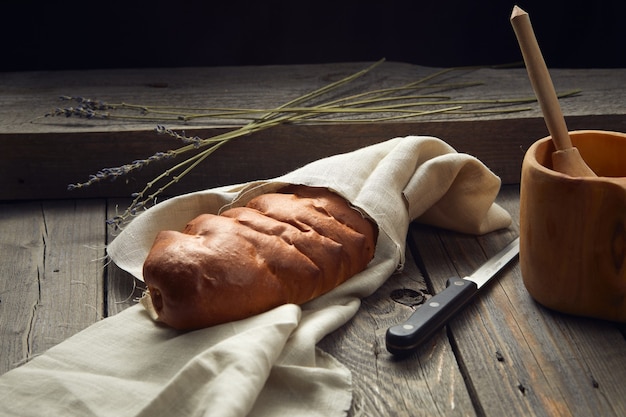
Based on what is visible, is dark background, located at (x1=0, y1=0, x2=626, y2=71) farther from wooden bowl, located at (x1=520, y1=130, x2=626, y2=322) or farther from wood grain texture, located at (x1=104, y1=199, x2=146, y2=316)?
wooden bowl, located at (x1=520, y1=130, x2=626, y2=322)

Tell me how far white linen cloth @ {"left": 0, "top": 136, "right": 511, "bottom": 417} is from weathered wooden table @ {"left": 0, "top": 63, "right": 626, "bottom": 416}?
55 mm

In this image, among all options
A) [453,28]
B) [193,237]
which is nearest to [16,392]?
[193,237]

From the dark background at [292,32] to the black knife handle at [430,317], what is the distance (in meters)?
1.28

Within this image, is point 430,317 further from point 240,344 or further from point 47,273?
point 47,273

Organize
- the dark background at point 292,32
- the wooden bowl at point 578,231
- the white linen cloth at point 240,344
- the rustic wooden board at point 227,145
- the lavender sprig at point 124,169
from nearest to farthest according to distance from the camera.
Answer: the white linen cloth at point 240,344, the wooden bowl at point 578,231, the lavender sprig at point 124,169, the rustic wooden board at point 227,145, the dark background at point 292,32

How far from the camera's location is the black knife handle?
1324 mm

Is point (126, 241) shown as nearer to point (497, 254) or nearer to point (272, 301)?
point (272, 301)

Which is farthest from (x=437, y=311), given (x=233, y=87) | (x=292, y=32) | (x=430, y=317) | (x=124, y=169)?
(x=292, y=32)

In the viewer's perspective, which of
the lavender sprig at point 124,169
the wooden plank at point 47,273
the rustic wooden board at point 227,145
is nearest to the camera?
the wooden plank at point 47,273

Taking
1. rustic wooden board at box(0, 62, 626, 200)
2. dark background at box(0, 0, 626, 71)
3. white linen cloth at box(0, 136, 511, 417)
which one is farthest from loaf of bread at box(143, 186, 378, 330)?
dark background at box(0, 0, 626, 71)

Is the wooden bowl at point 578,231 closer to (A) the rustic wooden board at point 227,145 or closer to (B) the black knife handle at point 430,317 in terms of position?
(B) the black knife handle at point 430,317

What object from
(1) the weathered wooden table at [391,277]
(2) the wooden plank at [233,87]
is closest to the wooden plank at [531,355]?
(1) the weathered wooden table at [391,277]

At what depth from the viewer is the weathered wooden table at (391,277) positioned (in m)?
1.28

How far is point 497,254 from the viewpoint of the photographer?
64.2 inches
